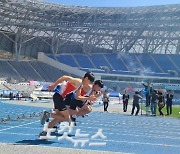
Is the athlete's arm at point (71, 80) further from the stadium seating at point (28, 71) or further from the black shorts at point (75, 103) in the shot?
the stadium seating at point (28, 71)

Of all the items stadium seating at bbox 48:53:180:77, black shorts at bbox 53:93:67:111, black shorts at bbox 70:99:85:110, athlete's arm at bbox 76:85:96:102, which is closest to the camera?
athlete's arm at bbox 76:85:96:102

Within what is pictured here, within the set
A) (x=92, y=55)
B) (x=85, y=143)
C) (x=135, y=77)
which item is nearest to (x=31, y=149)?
(x=85, y=143)

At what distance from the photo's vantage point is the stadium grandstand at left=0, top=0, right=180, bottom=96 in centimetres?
5988

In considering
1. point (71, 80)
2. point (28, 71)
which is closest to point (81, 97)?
point (71, 80)

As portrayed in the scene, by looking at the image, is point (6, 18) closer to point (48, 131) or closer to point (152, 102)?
point (152, 102)

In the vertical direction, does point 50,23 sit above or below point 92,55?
above

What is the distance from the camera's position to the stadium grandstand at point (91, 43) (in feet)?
196

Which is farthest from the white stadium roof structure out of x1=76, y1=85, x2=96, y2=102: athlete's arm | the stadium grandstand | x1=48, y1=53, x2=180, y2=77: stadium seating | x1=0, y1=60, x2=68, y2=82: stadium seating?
x1=76, y1=85, x2=96, y2=102: athlete's arm

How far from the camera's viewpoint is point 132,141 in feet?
27.4

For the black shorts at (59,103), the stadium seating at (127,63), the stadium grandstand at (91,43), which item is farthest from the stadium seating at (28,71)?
the black shorts at (59,103)

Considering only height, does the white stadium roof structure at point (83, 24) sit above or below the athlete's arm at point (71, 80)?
above

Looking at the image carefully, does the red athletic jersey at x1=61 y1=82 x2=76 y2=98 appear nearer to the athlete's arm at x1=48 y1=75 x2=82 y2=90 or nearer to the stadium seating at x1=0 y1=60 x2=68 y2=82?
the athlete's arm at x1=48 y1=75 x2=82 y2=90

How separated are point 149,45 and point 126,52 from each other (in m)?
5.25

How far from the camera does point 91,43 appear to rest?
73.4m
